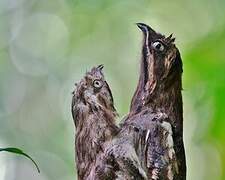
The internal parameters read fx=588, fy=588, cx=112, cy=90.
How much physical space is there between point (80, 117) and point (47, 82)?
3.10 ft

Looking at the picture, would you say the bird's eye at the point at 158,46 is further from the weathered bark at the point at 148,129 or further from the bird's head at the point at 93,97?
the bird's head at the point at 93,97

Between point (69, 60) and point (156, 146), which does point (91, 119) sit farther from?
point (69, 60)

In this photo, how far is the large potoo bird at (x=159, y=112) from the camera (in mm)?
895

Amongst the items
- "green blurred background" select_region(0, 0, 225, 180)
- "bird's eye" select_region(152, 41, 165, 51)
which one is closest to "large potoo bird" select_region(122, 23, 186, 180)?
"bird's eye" select_region(152, 41, 165, 51)

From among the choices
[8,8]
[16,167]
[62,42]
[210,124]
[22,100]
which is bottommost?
[210,124]

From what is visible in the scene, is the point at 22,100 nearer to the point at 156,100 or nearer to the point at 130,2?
the point at 130,2

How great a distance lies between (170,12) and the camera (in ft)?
5.68

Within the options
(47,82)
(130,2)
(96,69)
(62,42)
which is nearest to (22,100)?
(47,82)

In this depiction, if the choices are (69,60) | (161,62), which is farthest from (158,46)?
(69,60)

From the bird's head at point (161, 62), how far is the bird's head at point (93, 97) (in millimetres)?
74

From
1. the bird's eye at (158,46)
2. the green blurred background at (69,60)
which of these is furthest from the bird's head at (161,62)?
the green blurred background at (69,60)

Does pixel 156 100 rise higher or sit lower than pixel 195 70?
lower

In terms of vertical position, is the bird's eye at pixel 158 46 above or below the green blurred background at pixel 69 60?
below

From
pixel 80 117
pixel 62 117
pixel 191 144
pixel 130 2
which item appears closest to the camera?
pixel 80 117
